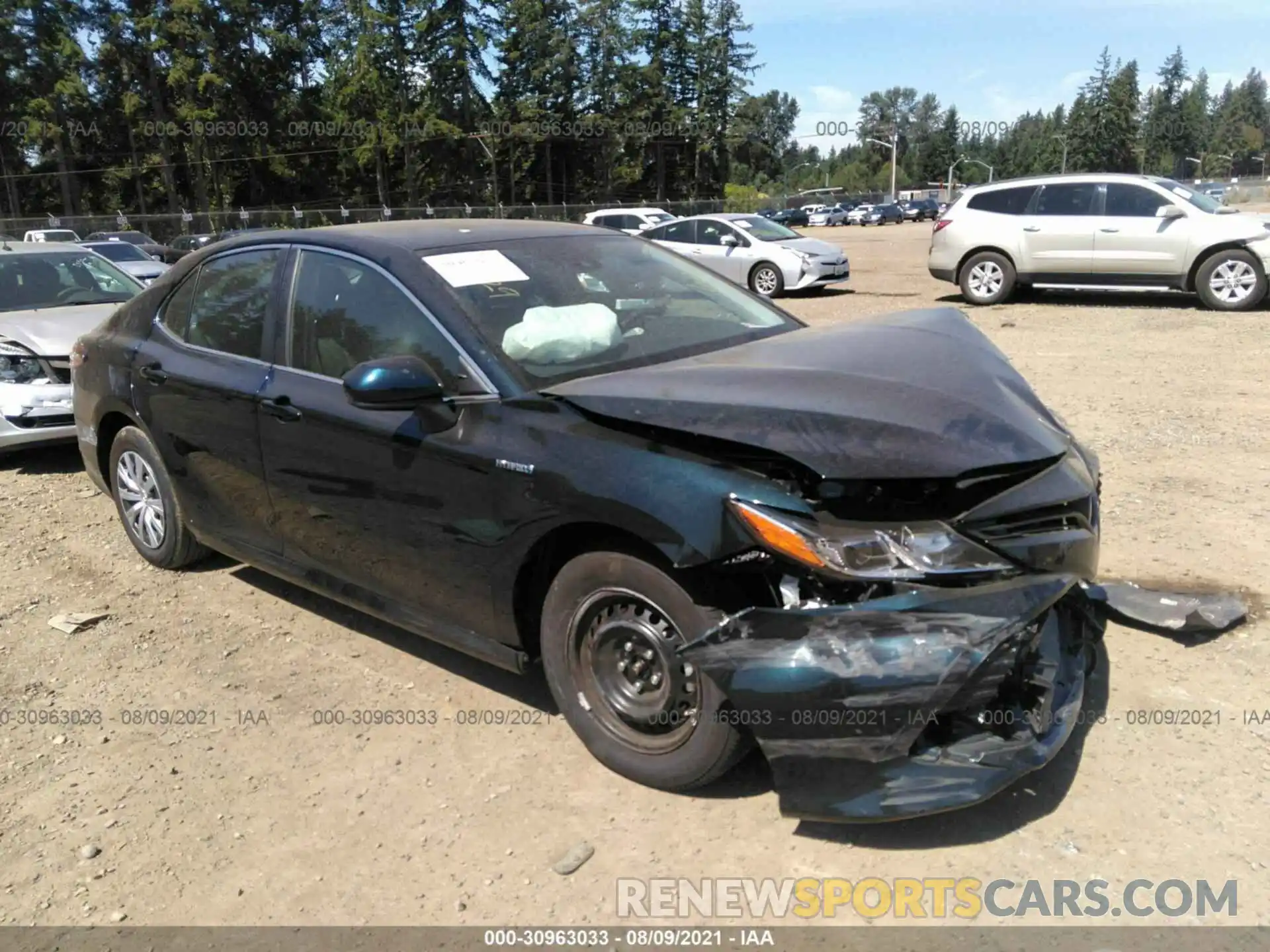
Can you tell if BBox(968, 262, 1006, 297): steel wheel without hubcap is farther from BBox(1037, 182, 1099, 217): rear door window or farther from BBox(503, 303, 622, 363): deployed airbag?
BBox(503, 303, 622, 363): deployed airbag

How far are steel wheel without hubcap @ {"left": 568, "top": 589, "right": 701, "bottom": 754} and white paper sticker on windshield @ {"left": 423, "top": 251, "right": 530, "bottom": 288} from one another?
4.26ft

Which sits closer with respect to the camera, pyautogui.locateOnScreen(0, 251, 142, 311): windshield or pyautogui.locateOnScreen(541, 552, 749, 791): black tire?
pyautogui.locateOnScreen(541, 552, 749, 791): black tire

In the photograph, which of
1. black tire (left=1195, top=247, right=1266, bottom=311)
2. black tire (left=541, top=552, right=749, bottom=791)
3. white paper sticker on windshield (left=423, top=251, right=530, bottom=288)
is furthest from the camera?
black tire (left=1195, top=247, right=1266, bottom=311)

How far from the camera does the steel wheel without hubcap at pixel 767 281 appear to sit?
54.9ft

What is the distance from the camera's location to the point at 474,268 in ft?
11.8

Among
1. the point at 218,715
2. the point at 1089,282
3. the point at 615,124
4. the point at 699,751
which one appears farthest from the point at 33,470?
the point at 615,124

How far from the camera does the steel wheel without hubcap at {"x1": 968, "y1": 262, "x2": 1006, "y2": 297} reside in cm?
1393

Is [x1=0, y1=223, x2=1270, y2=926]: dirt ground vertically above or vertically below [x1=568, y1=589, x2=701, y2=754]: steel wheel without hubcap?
below

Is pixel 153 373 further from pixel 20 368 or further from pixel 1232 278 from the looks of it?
pixel 1232 278

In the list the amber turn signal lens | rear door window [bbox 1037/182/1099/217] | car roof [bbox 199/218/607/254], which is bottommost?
the amber turn signal lens

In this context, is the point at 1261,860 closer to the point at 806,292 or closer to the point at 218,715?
the point at 218,715

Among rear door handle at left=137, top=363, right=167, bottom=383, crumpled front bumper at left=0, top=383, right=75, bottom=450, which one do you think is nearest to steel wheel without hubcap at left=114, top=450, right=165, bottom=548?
rear door handle at left=137, top=363, right=167, bottom=383

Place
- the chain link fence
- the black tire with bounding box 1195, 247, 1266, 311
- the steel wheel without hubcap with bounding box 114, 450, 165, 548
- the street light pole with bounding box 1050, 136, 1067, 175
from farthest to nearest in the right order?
1. the street light pole with bounding box 1050, 136, 1067, 175
2. the chain link fence
3. the black tire with bounding box 1195, 247, 1266, 311
4. the steel wheel without hubcap with bounding box 114, 450, 165, 548

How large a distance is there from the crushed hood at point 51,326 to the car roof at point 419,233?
10.9 ft
